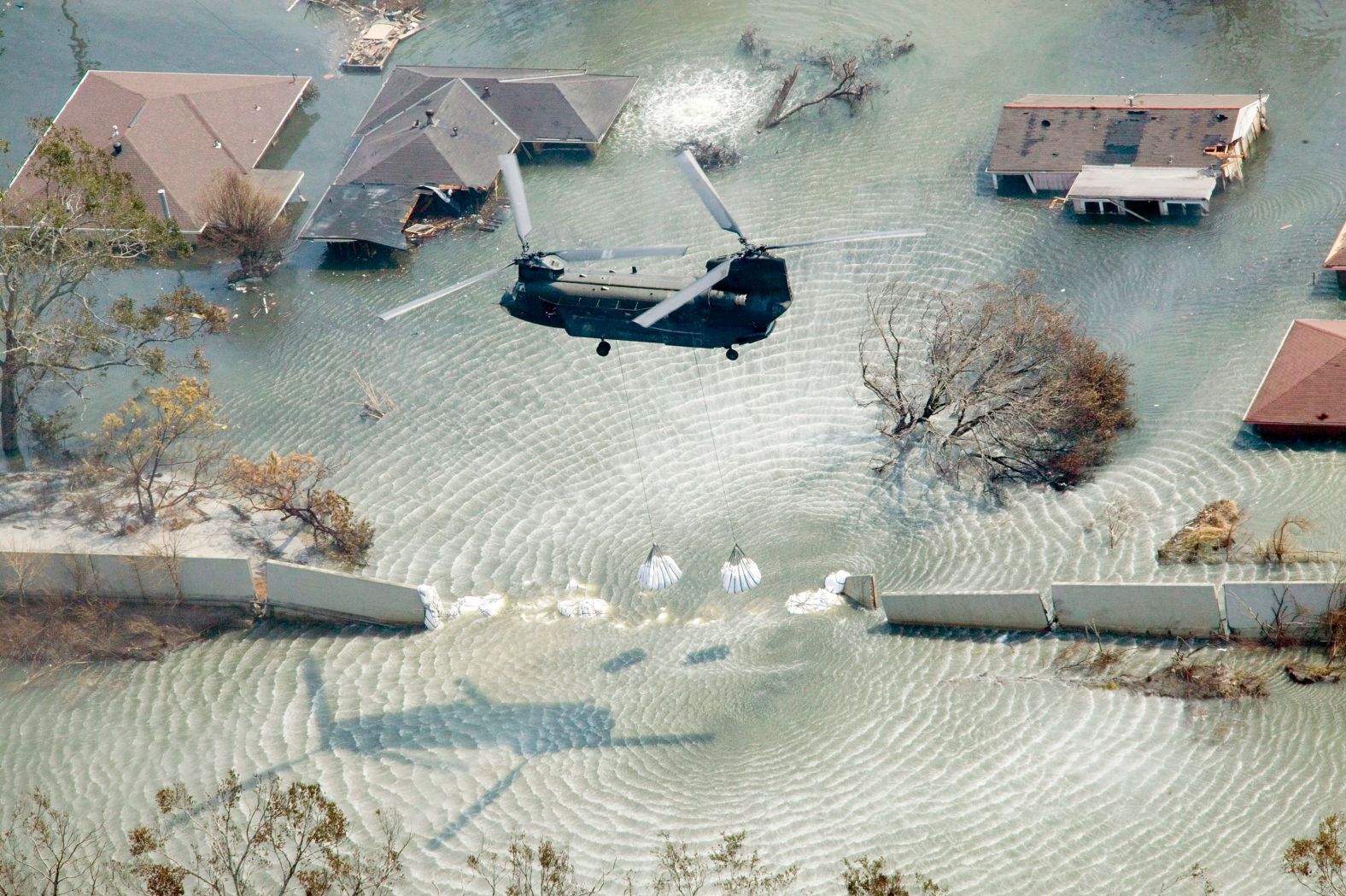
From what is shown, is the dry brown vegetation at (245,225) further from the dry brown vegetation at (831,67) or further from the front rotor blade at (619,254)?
the front rotor blade at (619,254)

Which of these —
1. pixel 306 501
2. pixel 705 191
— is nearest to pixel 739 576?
pixel 705 191

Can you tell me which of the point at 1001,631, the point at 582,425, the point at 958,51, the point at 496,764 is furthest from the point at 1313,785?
the point at 958,51

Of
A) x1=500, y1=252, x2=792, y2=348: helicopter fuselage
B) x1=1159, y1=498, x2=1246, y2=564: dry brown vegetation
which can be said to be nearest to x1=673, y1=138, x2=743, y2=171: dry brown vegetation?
x1=500, y1=252, x2=792, y2=348: helicopter fuselage

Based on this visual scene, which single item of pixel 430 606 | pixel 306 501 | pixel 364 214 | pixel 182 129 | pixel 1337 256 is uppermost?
pixel 182 129

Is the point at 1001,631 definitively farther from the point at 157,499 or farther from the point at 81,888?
the point at 157,499

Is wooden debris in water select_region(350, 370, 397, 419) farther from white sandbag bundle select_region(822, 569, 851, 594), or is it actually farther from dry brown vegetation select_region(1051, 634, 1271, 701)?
dry brown vegetation select_region(1051, 634, 1271, 701)

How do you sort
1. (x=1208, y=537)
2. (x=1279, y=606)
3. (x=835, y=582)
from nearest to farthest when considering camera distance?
(x=1279, y=606)
(x=1208, y=537)
(x=835, y=582)

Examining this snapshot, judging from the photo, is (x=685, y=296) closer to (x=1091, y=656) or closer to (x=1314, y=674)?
(x=1091, y=656)
